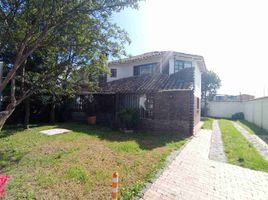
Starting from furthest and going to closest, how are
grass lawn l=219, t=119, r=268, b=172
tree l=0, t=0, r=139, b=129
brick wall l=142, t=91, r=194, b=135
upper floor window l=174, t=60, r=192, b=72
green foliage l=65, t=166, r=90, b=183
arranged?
upper floor window l=174, t=60, r=192, b=72, brick wall l=142, t=91, r=194, b=135, grass lawn l=219, t=119, r=268, b=172, tree l=0, t=0, r=139, b=129, green foliage l=65, t=166, r=90, b=183

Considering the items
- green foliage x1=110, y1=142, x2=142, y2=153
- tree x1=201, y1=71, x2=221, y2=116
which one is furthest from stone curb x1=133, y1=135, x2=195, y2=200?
tree x1=201, y1=71, x2=221, y2=116

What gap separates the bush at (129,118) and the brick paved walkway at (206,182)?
6.09 meters

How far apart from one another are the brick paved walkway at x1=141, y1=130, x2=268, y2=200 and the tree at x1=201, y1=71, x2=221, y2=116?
25.7m

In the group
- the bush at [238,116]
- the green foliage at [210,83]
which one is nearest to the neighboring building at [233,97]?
the green foliage at [210,83]

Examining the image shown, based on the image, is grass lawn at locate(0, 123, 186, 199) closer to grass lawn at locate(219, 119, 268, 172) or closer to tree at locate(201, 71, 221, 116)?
grass lawn at locate(219, 119, 268, 172)

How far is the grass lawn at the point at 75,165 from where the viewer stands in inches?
192

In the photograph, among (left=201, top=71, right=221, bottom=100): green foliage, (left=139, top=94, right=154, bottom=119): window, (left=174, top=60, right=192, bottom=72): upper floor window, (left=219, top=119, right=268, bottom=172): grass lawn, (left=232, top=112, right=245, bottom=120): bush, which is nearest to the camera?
(left=219, top=119, right=268, bottom=172): grass lawn

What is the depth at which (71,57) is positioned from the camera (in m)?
10.3

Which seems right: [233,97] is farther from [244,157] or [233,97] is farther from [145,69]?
[244,157]

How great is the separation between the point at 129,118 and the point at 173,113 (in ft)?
9.47

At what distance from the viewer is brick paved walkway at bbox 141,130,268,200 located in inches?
194

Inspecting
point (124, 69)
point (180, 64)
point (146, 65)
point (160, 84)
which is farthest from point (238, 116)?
point (160, 84)

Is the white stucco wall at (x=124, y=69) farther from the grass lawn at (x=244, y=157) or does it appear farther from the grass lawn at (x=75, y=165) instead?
the grass lawn at (x=244, y=157)

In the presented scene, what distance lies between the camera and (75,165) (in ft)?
21.2
